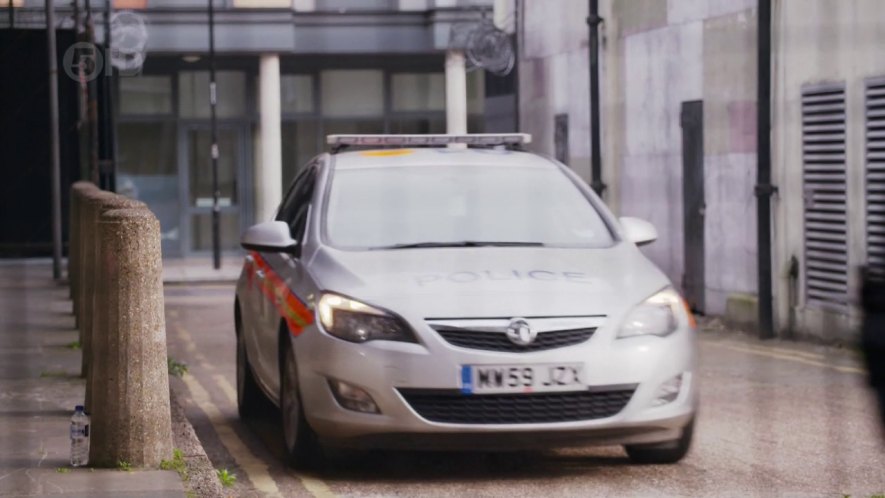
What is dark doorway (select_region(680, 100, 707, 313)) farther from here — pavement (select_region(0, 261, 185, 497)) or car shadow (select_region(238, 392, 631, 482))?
car shadow (select_region(238, 392, 631, 482))

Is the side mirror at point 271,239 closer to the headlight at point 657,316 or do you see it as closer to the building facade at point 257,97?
the headlight at point 657,316

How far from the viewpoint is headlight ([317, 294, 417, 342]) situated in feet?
15.5

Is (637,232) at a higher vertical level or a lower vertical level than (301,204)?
lower

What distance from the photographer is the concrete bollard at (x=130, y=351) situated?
4.52 metres

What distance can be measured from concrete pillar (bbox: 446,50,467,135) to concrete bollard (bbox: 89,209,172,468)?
16189mm

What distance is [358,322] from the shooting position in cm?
479

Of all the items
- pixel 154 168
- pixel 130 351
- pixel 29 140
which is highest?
pixel 29 140

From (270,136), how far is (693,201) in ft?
36.9

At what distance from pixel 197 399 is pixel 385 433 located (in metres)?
2.79

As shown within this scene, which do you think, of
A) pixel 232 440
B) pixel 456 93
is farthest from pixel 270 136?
pixel 232 440

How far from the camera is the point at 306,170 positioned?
6375mm

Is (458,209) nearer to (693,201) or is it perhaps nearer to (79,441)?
(79,441)

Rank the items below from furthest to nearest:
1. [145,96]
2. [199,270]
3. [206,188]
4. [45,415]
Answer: [206,188] → [145,96] → [199,270] → [45,415]

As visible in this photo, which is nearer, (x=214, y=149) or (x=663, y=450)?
(x=663, y=450)
